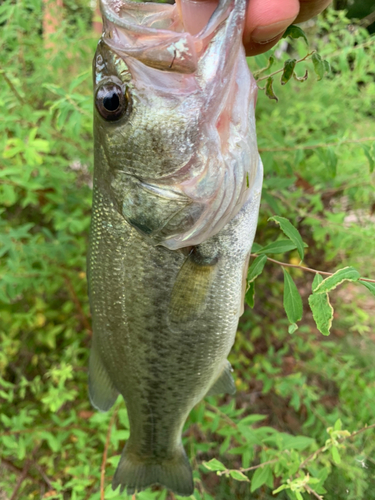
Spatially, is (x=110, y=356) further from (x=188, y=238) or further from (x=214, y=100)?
(x=214, y=100)

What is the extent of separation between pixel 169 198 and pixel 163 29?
0.36 meters

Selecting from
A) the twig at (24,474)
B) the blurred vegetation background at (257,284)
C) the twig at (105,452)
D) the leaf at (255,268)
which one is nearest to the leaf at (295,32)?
the blurred vegetation background at (257,284)

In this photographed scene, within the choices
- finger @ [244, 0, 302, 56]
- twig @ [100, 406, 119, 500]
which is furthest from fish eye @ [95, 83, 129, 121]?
twig @ [100, 406, 119, 500]

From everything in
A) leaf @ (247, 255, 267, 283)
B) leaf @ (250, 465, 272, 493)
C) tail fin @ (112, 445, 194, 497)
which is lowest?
tail fin @ (112, 445, 194, 497)

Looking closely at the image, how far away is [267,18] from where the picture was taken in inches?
27.8

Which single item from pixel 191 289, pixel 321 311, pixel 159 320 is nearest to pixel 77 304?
pixel 159 320

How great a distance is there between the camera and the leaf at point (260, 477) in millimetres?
1069

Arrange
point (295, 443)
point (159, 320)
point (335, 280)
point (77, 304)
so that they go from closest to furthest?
point (335, 280)
point (159, 320)
point (295, 443)
point (77, 304)

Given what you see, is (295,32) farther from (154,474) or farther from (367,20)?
(154,474)

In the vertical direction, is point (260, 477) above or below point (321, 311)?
below

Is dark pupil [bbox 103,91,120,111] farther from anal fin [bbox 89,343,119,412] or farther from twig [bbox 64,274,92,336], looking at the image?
twig [bbox 64,274,92,336]

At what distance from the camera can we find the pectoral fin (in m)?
0.92

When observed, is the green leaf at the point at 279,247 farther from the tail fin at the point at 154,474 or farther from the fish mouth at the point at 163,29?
the tail fin at the point at 154,474

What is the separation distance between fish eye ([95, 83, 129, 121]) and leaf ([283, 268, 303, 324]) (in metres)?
0.59
